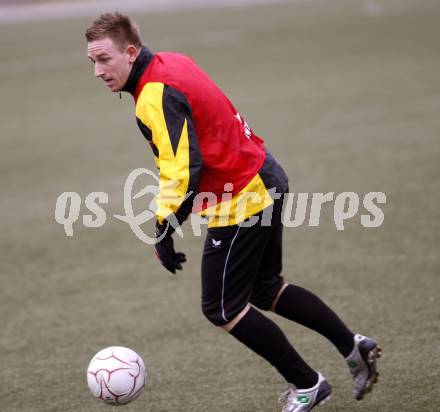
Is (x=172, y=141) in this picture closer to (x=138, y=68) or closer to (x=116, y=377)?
(x=138, y=68)

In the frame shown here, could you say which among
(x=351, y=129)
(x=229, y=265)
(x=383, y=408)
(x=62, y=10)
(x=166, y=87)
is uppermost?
(x=166, y=87)

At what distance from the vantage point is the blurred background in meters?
4.89

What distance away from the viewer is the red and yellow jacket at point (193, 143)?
384cm

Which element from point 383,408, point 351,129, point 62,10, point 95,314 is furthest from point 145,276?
point 62,10

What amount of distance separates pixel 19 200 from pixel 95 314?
3.38m

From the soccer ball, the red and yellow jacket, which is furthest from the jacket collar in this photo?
the soccer ball

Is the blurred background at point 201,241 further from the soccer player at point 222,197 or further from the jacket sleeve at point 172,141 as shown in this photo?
the jacket sleeve at point 172,141

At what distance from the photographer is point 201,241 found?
24.6 feet

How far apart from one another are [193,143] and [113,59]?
56cm

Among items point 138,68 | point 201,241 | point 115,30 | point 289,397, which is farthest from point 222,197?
point 201,241

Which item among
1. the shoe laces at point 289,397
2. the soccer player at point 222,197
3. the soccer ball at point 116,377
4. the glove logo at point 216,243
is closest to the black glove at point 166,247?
the soccer player at point 222,197

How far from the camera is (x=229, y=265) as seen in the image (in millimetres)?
4141

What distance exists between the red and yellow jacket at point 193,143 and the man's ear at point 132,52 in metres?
0.03

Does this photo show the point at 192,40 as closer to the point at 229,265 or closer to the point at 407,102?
the point at 407,102
